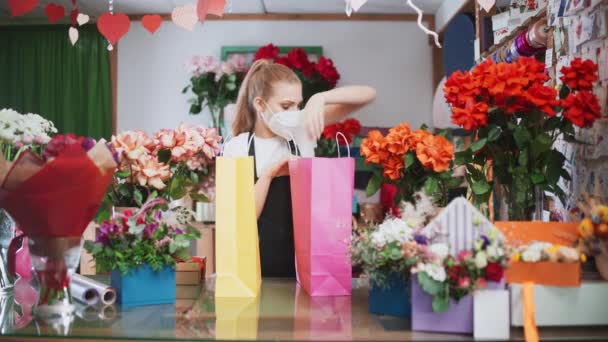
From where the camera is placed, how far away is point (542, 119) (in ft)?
4.79

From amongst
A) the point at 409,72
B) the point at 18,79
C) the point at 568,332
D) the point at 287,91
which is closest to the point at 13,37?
the point at 18,79

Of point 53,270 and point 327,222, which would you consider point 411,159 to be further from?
point 53,270

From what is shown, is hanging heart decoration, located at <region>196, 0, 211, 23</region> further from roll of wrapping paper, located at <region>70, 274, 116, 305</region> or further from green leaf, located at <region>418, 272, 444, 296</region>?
green leaf, located at <region>418, 272, 444, 296</region>

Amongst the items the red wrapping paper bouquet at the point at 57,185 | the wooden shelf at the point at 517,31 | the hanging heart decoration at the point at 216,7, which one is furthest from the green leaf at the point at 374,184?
the hanging heart decoration at the point at 216,7

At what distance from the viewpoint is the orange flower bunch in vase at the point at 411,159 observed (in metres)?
1.35

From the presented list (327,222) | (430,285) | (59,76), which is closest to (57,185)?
(327,222)

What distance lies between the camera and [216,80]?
4.40m

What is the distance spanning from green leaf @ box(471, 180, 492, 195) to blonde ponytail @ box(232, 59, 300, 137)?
63cm

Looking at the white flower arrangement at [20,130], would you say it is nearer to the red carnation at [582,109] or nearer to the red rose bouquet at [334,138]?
the red carnation at [582,109]

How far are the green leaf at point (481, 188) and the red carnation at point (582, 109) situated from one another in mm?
270

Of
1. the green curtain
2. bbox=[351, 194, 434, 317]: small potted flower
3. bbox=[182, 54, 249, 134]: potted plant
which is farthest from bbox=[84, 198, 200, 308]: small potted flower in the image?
the green curtain

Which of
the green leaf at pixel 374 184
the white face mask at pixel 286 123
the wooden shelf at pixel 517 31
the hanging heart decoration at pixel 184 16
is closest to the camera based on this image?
the green leaf at pixel 374 184

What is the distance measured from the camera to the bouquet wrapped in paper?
3.66 ft

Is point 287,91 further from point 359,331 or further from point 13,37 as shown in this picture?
point 13,37
